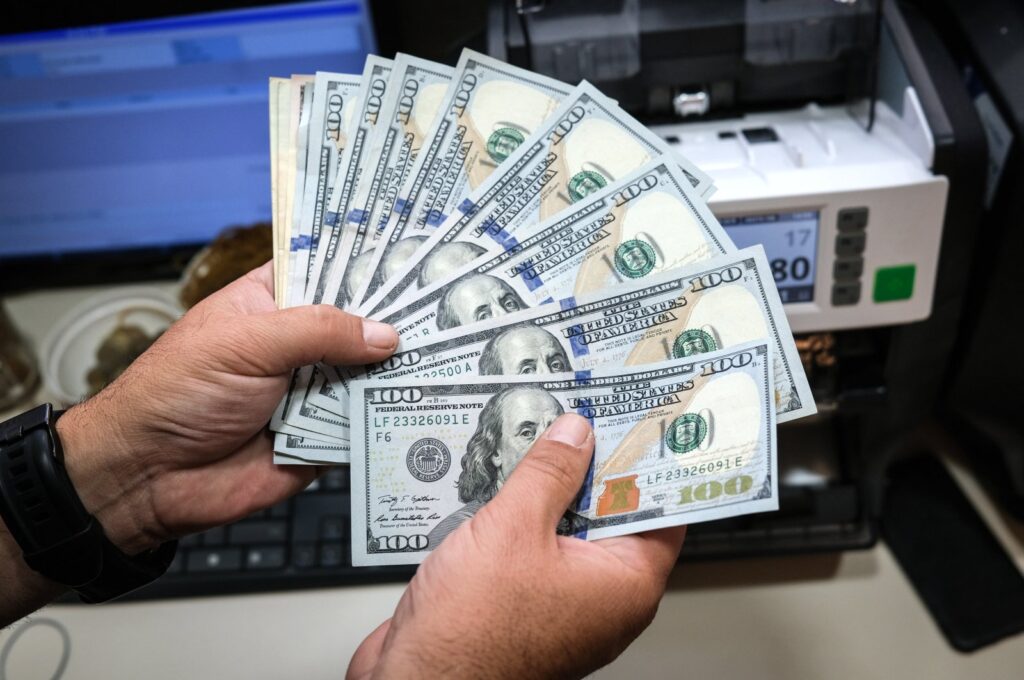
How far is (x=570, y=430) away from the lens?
568 mm

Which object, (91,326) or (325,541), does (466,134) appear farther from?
(91,326)

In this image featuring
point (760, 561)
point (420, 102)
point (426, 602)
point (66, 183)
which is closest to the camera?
point (426, 602)

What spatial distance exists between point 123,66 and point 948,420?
982 mm

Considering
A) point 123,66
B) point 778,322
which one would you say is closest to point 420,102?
point 778,322

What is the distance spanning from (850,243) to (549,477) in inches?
12.2

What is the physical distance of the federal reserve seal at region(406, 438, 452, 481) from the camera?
0.62 meters

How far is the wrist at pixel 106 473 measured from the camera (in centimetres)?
65

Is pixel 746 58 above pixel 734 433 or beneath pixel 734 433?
above

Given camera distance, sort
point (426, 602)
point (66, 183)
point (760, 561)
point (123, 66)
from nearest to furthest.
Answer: point (426, 602)
point (760, 561)
point (123, 66)
point (66, 183)

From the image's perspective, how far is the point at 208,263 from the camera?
98 centimetres

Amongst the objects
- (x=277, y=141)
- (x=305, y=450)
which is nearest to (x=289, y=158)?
(x=277, y=141)

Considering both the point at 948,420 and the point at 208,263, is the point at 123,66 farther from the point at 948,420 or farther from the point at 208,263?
the point at 948,420

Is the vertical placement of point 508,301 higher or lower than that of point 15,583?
higher

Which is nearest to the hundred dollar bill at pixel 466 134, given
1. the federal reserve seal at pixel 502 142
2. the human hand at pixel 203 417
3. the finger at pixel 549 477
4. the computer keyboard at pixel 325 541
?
the federal reserve seal at pixel 502 142
